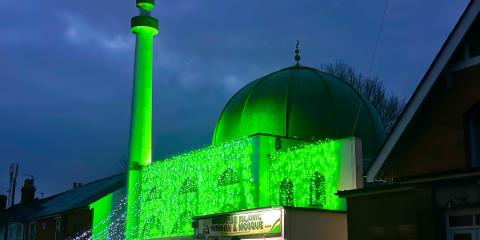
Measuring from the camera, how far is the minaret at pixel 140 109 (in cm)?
3406

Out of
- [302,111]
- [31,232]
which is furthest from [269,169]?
[31,232]

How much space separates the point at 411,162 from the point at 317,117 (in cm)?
1168

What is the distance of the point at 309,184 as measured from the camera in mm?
23891

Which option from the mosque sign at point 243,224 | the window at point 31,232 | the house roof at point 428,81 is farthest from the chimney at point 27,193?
the house roof at point 428,81

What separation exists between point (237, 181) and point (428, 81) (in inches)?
482

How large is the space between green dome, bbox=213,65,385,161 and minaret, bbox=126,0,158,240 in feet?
21.9

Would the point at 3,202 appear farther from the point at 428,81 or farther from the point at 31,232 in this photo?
the point at 428,81

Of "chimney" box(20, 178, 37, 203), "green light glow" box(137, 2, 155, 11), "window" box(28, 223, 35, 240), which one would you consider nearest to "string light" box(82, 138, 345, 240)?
"green light glow" box(137, 2, 155, 11)

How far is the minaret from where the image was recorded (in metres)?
34.1

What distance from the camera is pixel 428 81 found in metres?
15.5

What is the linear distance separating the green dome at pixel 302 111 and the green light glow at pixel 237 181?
2.22m

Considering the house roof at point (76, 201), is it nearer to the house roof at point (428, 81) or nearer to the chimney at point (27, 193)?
the chimney at point (27, 193)

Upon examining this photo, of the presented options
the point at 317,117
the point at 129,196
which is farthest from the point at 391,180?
the point at 129,196

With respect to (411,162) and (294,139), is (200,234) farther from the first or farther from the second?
(411,162)
